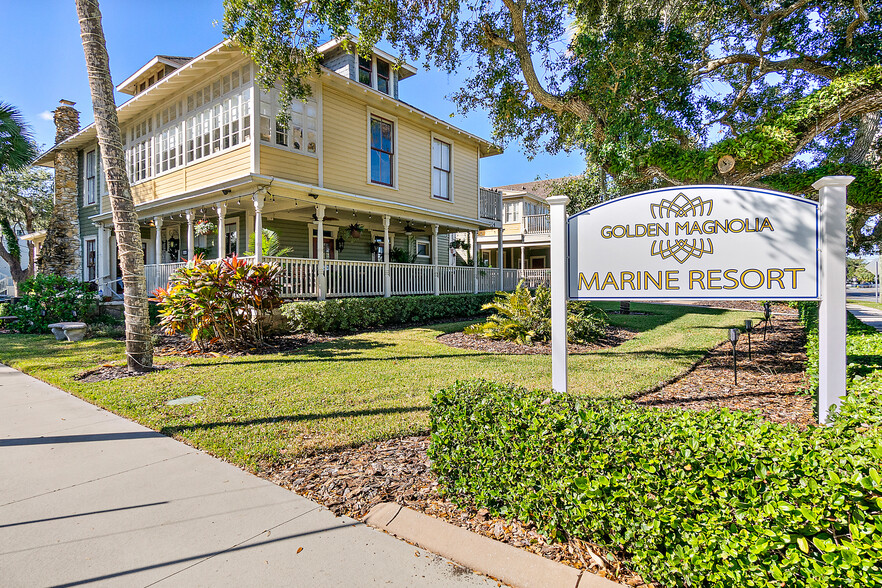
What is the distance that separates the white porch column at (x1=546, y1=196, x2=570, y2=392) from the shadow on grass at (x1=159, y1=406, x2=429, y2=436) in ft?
6.27

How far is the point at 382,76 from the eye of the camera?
16.0m

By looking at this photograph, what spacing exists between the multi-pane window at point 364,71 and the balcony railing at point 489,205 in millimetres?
6208

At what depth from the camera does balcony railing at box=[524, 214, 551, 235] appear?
28.8 metres

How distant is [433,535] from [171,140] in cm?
1507

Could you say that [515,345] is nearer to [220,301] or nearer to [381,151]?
[220,301]

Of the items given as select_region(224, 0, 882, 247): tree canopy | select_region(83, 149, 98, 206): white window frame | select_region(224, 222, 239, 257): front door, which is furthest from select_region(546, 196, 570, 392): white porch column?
select_region(83, 149, 98, 206): white window frame

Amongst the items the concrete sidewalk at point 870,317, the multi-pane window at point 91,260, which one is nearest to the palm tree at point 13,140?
the multi-pane window at point 91,260

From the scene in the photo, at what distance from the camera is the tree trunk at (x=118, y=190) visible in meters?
6.68

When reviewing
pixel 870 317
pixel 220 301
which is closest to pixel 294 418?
pixel 220 301

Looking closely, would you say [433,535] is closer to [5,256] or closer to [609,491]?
[609,491]

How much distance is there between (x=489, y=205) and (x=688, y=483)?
1800cm

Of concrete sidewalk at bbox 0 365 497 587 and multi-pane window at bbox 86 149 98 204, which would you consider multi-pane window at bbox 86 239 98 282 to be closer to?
multi-pane window at bbox 86 149 98 204

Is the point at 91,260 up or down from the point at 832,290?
up

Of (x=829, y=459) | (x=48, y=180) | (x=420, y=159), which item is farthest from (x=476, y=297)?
(x=48, y=180)
